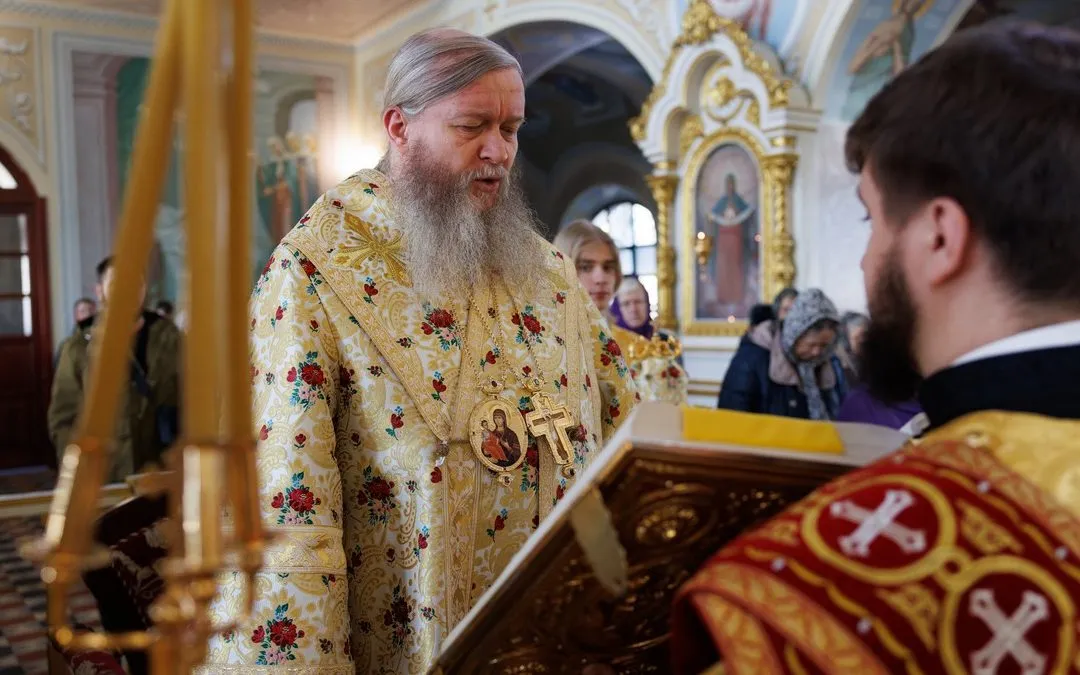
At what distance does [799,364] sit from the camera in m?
4.51

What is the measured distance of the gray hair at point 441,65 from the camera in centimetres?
181

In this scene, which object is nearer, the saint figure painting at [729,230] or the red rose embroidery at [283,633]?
the red rose embroidery at [283,633]

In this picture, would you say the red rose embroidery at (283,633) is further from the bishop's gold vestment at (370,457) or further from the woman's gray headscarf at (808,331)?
the woman's gray headscarf at (808,331)

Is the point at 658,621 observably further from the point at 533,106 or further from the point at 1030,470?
the point at 533,106

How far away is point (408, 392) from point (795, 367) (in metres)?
3.16

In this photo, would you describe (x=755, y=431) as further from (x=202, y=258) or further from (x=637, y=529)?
(x=202, y=258)

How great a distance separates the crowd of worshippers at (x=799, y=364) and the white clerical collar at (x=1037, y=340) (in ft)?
11.3

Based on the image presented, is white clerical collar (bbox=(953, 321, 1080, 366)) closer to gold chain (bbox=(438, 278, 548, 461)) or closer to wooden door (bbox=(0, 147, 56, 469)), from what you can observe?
gold chain (bbox=(438, 278, 548, 461))

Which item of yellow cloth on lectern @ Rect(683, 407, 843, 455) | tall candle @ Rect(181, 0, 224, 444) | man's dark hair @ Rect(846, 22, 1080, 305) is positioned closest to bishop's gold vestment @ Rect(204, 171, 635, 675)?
yellow cloth on lectern @ Rect(683, 407, 843, 455)

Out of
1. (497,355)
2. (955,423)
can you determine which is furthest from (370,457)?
(955,423)

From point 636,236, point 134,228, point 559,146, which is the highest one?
point 559,146

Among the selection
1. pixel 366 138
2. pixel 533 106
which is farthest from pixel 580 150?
pixel 366 138

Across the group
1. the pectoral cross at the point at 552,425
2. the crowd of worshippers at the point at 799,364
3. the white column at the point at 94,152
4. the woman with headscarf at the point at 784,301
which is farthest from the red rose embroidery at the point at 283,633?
the white column at the point at 94,152

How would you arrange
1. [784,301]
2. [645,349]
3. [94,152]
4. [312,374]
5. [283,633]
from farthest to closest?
[94,152] < [784,301] < [645,349] < [312,374] < [283,633]
